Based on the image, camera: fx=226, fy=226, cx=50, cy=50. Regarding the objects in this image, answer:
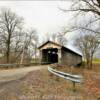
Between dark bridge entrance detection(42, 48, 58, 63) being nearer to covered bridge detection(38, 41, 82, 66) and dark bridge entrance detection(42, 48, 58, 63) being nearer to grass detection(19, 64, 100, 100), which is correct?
covered bridge detection(38, 41, 82, 66)

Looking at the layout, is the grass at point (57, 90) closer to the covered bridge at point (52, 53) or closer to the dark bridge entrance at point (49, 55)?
the covered bridge at point (52, 53)

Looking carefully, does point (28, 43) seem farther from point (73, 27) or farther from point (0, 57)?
point (73, 27)

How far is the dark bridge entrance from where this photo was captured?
42312 millimetres

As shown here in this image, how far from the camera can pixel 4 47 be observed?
47562mm

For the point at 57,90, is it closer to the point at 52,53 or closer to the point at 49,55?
the point at 49,55

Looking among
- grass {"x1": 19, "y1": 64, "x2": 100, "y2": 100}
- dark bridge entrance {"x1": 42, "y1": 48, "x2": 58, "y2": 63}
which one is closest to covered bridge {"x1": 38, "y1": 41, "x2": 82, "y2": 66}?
dark bridge entrance {"x1": 42, "y1": 48, "x2": 58, "y2": 63}

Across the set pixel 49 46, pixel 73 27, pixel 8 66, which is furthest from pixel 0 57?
pixel 73 27

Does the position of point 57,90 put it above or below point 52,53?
below

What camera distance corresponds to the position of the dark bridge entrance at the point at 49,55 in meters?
42.3

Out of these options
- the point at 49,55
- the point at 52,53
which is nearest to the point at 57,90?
the point at 49,55

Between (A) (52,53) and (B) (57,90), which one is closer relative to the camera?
(B) (57,90)

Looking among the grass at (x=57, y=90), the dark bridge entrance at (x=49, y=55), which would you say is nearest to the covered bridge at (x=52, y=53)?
the dark bridge entrance at (x=49, y=55)

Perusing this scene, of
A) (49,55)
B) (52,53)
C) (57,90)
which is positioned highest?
(52,53)

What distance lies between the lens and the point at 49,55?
44.5m
